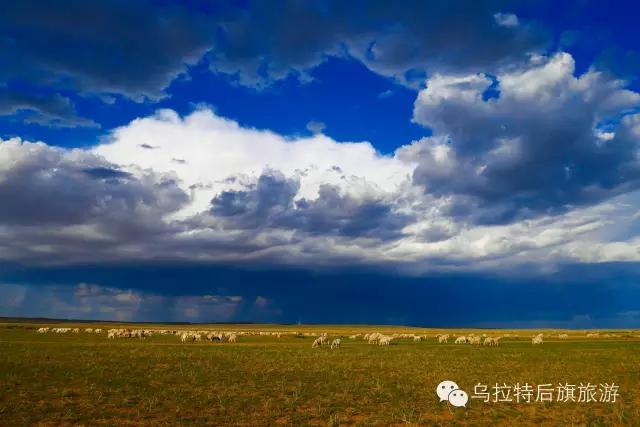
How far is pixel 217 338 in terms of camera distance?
78.8 meters

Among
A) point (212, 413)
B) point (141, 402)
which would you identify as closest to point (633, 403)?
point (212, 413)

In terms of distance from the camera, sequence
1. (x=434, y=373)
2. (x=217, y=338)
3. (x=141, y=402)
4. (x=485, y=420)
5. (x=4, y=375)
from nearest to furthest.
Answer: (x=485, y=420) → (x=141, y=402) → (x=4, y=375) → (x=434, y=373) → (x=217, y=338)

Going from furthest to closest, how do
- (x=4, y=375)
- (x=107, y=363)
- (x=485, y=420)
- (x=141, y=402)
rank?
1. (x=107, y=363)
2. (x=4, y=375)
3. (x=141, y=402)
4. (x=485, y=420)

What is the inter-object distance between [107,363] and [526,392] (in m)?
28.2

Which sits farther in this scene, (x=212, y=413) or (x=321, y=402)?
(x=321, y=402)

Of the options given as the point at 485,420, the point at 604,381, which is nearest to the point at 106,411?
the point at 485,420

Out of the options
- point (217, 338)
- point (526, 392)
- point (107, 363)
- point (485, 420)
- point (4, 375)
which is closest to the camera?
point (485, 420)

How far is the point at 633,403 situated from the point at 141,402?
21638 mm

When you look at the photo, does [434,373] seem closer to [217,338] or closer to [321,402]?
[321,402]

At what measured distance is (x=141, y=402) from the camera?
2064cm

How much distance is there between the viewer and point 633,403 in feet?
70.7

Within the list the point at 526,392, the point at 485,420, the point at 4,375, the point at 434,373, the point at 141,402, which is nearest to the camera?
the point at 485,420

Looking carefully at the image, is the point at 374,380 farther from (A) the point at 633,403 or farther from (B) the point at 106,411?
(B) the point at 106,411

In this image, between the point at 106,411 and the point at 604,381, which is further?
the point at 604,381
